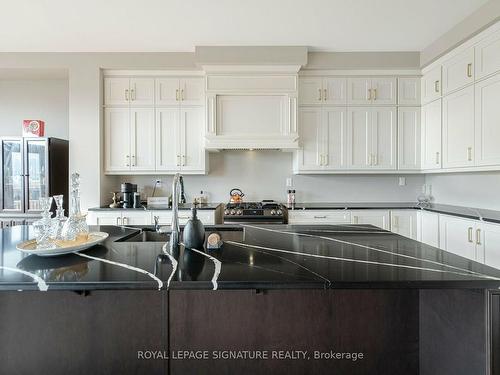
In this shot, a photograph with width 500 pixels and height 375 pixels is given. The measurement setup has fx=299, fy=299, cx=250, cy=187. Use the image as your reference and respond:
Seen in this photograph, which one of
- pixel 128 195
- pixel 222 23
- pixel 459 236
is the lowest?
pixel 459 236

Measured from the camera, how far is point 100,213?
340 centimetres

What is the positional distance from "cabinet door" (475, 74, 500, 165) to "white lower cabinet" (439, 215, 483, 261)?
59 centimetres

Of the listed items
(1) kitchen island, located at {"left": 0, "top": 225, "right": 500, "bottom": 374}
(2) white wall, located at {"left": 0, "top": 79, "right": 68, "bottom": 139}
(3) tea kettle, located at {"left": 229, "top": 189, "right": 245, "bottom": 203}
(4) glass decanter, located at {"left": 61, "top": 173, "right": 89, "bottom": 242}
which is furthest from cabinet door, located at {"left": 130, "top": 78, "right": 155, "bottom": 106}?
(1) kitchen island, located at {"left": 0, "top": 225, "right": 500, "bottom": 374}

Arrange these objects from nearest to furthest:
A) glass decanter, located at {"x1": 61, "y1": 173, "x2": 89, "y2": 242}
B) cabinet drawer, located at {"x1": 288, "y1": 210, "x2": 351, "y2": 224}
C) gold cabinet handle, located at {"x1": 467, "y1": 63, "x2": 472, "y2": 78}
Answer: glass decanter, located at {"x1": 61, "y1": 173, "x2": 89, "y2": 242}, gold cabinet handle, located at {"x1": 467, "y1": 63, "x2": 472, "y2": 78}, cabinet drawer, located at {"x1": 288, "y1": 210, "x2": 351, "y2": 224}

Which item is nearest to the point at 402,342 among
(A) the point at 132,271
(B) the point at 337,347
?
(B) the point at 337,347

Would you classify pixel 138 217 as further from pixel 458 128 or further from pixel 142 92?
pixel 458 128

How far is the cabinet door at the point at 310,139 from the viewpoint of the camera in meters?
3.68

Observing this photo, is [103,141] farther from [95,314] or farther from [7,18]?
[95,314]

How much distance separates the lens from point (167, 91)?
3.64 meters

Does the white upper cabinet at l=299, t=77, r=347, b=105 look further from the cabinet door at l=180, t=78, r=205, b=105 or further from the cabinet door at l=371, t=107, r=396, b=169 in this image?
the cabinet door at l=180, t=78, r=205, b=105

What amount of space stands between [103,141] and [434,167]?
3.94m

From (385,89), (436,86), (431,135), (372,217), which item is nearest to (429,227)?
(372,217)

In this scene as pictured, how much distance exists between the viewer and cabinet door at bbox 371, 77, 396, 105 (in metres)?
3.68

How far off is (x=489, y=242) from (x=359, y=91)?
2.12 m
